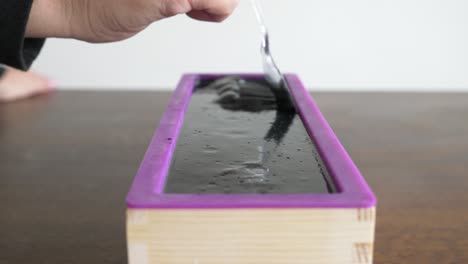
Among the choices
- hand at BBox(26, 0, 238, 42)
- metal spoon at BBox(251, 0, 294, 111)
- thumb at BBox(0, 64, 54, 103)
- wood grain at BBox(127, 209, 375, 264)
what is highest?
hand at BBox(26, 0, 238, 42)

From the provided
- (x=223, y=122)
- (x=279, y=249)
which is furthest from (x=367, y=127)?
(x=279, y=249)

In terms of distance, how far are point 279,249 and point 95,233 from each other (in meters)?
0.26

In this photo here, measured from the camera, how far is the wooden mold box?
437mm

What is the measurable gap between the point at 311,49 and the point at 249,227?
67.8 inches

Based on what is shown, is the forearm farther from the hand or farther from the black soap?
the black soap

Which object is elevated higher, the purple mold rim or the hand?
the hand

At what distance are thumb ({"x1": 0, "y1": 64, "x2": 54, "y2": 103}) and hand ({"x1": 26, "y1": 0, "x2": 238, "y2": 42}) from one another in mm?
479

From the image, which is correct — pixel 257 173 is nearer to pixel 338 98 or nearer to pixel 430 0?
pixel 338 98

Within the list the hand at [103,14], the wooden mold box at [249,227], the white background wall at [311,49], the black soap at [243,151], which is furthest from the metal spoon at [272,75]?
the white background wall at [311,49]

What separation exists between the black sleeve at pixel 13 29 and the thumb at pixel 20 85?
467 millimetres

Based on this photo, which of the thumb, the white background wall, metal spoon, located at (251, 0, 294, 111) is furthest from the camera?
the white background wall

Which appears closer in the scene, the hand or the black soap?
the black soap

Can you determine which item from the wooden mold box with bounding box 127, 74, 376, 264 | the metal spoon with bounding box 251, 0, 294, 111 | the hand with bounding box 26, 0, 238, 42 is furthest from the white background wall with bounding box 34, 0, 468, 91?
the wooden mold box with bounding box 127, 74, 376, 264

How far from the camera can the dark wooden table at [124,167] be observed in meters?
0.62
